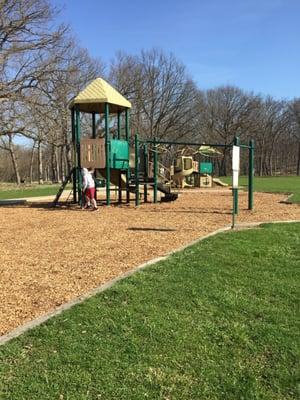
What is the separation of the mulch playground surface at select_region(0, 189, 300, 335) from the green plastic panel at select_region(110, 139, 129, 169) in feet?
7.89

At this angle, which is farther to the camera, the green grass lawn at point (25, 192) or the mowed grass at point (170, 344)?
the green grass lawn at point (25, 192)

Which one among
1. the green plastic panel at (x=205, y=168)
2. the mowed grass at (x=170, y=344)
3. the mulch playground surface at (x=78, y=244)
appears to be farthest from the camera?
the green plastic panel at (x=205, y=168)

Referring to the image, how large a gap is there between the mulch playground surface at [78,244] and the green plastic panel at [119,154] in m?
2.41

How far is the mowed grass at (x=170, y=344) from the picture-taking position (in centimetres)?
335

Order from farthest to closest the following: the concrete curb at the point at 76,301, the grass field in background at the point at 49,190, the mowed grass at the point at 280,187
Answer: the grass field in background at the point at 49,190
the mowed grass at the point at 280,187
the concrete curb at the point at 76,301

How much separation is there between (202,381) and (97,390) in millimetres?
765

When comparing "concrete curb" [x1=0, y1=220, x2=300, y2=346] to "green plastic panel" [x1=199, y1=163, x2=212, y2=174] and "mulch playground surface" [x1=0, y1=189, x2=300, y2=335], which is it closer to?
"mulch playground surface" [x1=0, y1=189, x2=300, y2=335]

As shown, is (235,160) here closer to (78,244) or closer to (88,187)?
(78,244)

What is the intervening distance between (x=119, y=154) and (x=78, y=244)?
8312 millimetres

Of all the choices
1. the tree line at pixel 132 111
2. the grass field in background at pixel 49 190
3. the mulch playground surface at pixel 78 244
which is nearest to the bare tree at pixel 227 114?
the tree line at pixel 132 111

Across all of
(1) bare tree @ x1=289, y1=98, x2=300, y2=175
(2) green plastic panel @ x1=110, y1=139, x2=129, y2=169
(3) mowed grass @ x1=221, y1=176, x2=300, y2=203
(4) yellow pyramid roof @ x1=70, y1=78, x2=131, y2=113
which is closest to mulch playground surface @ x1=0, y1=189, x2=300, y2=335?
(2) green plastic panel @ x1=110, y1=139, x2=129, y2=169

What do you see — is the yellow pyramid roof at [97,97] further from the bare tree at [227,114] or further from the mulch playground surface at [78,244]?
the bare tree at [227,114]

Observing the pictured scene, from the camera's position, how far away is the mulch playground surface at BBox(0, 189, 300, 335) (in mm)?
5218

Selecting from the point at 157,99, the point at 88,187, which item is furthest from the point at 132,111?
the point at 88,187
